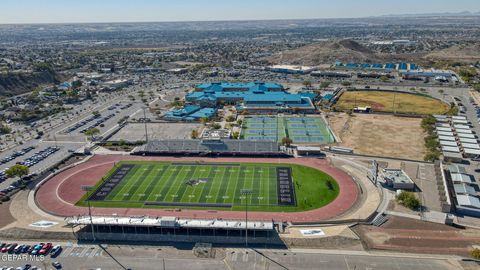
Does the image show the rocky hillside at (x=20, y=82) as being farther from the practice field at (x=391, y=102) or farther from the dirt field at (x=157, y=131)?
the practice field at (x=391, y=102)

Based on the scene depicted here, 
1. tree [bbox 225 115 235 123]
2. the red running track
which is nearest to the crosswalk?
the red running track

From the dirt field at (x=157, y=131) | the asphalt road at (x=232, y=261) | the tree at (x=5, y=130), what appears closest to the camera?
the asphalt road at (x=232, y=261)

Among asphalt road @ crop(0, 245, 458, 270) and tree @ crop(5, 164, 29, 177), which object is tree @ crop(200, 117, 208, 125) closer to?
tree @ crop(5, 164, 29, 177)

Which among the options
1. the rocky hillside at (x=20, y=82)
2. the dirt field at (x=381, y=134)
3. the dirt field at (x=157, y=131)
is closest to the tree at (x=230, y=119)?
the dirt field at (x=157, y=131)

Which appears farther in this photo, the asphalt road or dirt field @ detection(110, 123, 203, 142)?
dirt field @ detection(110, 123, 203, 142)

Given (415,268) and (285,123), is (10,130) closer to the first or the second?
(285,123)

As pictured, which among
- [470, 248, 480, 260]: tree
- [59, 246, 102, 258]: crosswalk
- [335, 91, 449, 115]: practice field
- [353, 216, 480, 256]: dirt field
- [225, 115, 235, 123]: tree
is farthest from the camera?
[335, 91, 449, 115]: practice field

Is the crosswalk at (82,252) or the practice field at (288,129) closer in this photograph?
the crosswalk at (82,252)
